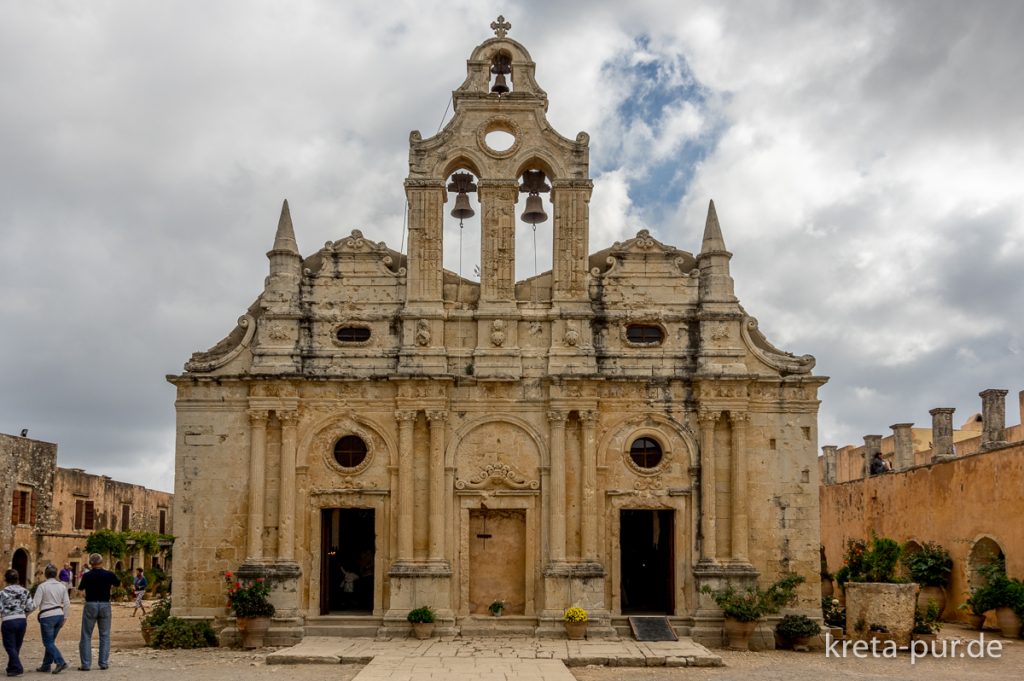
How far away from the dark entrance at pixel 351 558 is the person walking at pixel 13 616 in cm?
659

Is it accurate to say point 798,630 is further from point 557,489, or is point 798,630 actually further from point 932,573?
point 932,573

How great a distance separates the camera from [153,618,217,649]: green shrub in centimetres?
1869

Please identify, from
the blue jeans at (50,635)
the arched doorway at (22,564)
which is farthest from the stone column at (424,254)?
the arched doorway at (22,564)

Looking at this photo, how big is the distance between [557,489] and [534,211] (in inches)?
233

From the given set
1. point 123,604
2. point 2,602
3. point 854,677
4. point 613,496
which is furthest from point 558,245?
point 123,604

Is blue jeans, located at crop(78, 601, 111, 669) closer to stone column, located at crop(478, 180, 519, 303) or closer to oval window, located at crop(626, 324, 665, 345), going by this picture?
stone column, located at crop(478, 180, 519, 303)

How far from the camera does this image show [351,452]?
20062 millimetres

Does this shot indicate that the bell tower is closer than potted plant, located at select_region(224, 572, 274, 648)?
No

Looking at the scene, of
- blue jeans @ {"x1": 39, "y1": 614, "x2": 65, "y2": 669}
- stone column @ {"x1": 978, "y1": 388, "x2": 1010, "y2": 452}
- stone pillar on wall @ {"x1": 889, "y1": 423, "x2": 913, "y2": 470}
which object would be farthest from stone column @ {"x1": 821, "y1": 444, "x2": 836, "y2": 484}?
blue jeans @ {"x1": 39, "y1": 614, "x2": 65, "y2": 669}

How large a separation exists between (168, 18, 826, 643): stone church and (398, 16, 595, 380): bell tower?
43mm

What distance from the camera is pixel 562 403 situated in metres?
19.7

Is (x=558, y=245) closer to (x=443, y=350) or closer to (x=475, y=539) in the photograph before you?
(x=443, y=350)

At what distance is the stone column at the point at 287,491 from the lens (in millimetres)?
19406

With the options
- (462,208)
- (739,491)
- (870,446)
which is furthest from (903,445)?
(462,208)
